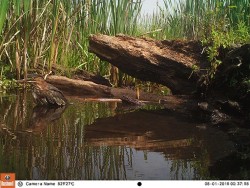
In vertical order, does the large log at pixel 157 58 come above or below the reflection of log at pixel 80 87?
above

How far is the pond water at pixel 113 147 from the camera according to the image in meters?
2.25

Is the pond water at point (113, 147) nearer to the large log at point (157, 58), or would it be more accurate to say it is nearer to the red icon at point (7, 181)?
the red icon at point (7, 181)

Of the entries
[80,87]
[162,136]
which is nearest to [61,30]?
[80,87]

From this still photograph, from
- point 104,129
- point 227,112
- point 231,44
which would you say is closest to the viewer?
point 104,129

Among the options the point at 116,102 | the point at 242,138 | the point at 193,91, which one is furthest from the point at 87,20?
the point at 242,138

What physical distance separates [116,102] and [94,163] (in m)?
2.98

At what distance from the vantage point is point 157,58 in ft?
17.4

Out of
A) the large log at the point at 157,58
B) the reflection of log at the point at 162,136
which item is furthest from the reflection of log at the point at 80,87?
the reflection of log at the point at 162,136

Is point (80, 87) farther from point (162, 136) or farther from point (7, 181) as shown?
point (7, 181)

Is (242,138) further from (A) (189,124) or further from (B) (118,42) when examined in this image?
(B) (118,42)

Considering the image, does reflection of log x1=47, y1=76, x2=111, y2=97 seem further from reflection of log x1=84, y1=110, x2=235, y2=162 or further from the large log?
reflection of log x1=84, y1=110, x2=235, y2=162

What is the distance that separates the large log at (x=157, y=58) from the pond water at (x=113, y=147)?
1.00 meters

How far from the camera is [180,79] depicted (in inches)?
208

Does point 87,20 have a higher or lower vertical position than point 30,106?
higher
